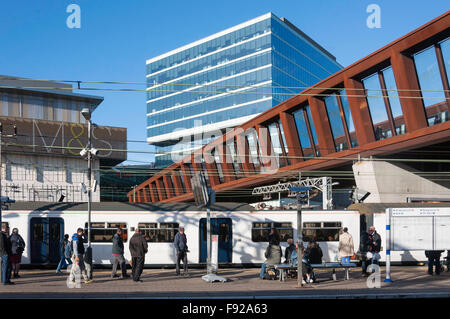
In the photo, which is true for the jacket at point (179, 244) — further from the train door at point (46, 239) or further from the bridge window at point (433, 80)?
the bridge window at point (433, 80)

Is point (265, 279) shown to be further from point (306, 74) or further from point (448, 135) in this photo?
point (306, 74)

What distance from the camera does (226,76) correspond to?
271 ft

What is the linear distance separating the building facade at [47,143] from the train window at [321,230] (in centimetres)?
3402

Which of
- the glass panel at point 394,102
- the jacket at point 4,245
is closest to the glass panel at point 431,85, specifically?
the glass panel at point 394,102

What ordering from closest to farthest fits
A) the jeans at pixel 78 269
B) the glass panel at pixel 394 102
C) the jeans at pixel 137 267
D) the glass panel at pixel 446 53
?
the jeans at pixel 78 269 → the jeans at pixel 137 267 → the glass panel at pixel 446 53 → the glass panel at pixel 394 102

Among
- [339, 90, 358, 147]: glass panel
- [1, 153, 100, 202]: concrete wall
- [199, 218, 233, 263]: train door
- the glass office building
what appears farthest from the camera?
the glass office building

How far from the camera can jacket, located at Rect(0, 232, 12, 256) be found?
14328 millimetres

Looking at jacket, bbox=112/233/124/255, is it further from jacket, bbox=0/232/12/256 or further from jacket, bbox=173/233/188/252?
jacket, bbox=0/232/12/256

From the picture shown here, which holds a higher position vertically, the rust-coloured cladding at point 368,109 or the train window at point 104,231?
the rust-coloured cladding at point 368,109

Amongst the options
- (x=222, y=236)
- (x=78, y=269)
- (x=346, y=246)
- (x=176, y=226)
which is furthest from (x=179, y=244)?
(x=346, y=246)

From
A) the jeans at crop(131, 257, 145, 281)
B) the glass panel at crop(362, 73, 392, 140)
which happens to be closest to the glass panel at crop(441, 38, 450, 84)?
the glass panel at crop(362, 73, 392, 140)

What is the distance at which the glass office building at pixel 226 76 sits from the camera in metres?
76.6

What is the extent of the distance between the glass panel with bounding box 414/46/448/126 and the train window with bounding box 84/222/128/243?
48.5ft
